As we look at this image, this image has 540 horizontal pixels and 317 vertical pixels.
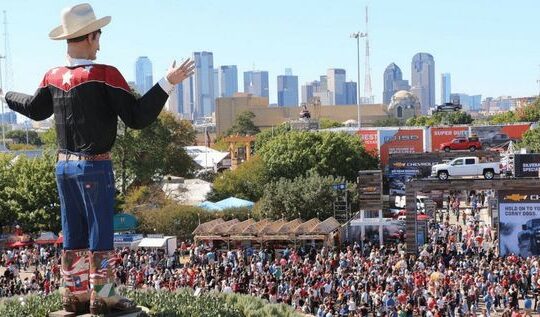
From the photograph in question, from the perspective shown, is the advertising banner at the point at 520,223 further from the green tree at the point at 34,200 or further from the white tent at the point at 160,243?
the green tree at the point at 34,200

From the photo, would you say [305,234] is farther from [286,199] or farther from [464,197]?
[464,197]

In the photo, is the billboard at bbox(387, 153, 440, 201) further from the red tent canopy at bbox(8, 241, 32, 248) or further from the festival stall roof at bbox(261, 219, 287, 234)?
the red tent canopy at bbox(8, 241, 32, 248)

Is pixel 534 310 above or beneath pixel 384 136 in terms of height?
beneath

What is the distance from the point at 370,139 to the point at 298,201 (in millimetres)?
22262

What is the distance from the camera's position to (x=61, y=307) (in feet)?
43.5

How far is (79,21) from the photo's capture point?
476 inches

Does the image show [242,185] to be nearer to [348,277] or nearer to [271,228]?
[271,228]

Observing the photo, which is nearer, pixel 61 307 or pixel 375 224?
pixel 61 307

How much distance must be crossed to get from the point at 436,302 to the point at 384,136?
130ft

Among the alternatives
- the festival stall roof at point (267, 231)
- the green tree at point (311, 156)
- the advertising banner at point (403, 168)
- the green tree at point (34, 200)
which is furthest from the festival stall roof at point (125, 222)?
the advertising banner at point (403, 168)

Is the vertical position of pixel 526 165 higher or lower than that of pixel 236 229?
higher

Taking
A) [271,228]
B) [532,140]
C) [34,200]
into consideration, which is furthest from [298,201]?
[532,140]

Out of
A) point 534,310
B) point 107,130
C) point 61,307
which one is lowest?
point 534,310

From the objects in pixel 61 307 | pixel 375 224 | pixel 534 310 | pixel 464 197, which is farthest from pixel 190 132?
pixel 61 307
